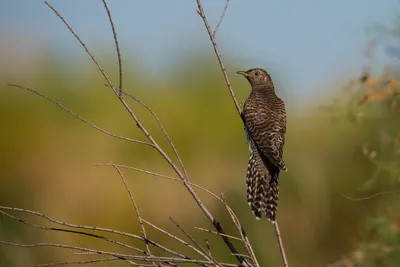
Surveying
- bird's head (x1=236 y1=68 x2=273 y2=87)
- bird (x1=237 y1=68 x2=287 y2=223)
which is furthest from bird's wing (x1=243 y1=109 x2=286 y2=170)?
bird's head (x1=236 y1=68 x2=273 y2=87)

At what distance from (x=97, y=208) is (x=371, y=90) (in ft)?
32.2

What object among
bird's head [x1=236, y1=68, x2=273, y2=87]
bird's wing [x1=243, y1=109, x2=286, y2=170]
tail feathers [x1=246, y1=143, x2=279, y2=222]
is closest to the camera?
tail feathers [x1=246, y1=143, x2=279, y2=222]

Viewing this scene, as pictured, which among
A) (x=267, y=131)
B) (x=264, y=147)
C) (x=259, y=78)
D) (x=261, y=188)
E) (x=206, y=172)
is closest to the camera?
(x=261, y=188)

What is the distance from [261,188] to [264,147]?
1.22 ft

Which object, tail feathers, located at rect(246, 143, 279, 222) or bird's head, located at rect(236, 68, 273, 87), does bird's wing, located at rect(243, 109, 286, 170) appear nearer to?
tail feathers, located at rect(246, 143, 279, 222)

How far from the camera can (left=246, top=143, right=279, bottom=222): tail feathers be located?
378 centimetres

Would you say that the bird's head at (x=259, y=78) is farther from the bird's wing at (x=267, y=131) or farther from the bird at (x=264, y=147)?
the bird's wing at (x=267, y=131)

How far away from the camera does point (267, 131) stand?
4.33 m

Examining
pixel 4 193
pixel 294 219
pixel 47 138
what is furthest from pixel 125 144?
pixel 294 219

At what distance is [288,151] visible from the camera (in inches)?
420

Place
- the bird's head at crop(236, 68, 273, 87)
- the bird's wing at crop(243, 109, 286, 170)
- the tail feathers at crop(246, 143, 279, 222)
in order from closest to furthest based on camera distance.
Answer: the tail feathers at crop(246, 143, 279, 222) → the bird's wing at crop(243, 109, 286, 170) → the bird's head at crop(236, 68, 273, 87)

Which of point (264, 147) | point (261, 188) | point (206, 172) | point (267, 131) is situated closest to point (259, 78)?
point (267, 131)

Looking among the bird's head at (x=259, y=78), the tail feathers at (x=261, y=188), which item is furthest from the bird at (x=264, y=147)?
the bird's head at (x=259, y=78)

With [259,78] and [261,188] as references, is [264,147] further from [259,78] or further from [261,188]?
[259,78]
